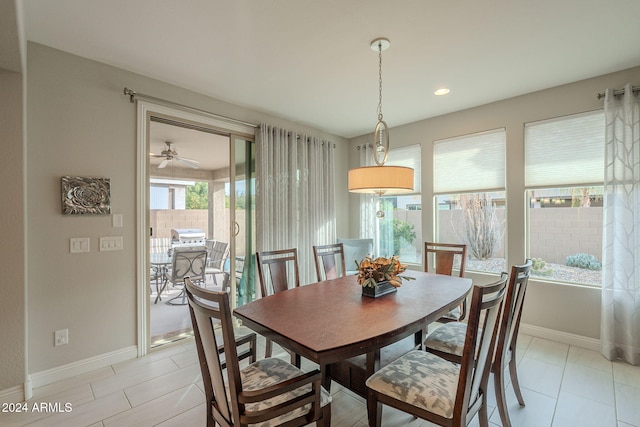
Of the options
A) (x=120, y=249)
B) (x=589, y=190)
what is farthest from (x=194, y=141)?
(x=589, y=190)

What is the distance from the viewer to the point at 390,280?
2.07 metres

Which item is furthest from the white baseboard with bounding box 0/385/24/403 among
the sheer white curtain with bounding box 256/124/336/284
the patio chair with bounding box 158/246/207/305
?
the sheer white curtain with bounding box 256/124/336/284

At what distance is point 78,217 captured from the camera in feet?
7.88

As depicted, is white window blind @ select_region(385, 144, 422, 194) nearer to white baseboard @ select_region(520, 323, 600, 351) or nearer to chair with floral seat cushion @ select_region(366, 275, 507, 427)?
white baseboard @ select_region(520, 323, 600, 351)

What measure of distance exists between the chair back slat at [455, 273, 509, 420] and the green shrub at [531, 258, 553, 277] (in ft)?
7.86

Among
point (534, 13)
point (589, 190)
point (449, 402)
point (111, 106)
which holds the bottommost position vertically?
point (449, 402)

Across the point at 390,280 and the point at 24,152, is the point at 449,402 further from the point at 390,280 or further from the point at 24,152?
the point at 24,152

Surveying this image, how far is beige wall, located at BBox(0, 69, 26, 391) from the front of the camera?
1986 mm

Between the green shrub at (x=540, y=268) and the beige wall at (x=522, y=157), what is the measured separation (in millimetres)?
142

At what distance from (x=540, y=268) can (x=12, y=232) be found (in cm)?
494

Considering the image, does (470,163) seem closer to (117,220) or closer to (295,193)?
(295,193)

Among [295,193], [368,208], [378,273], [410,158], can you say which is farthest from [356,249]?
[378,273]

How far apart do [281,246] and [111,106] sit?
2.33 metres

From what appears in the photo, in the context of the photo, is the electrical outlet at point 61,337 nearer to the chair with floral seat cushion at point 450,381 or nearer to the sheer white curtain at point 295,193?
the sheer white curtain at point 295,193
